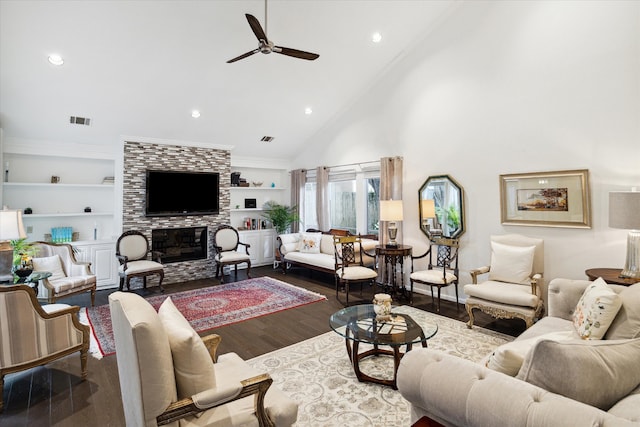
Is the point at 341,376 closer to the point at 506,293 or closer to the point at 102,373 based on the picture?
the point at 506,293

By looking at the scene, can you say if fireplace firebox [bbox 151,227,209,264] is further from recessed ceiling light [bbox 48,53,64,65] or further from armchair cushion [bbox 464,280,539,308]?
armchair cushion [bbox 464,280,539,308]

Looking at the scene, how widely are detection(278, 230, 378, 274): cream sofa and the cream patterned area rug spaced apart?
2181 mm

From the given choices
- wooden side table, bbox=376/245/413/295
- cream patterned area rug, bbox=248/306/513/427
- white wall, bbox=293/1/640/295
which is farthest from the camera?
wooden side table, bbox=376/245/413/295

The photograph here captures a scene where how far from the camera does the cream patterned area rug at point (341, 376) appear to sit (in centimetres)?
231

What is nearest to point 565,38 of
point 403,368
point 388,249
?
point 388,249

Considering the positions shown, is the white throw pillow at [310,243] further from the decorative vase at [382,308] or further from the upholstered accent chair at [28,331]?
the upholstered accent chair at [28,331]

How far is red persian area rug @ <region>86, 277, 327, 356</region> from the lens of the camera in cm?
403

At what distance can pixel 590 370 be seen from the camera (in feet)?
4.16

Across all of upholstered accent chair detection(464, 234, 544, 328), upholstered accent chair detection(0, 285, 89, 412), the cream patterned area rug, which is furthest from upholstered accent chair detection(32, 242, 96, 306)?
upholstered accent chair detection(464, 234, 544, 328)

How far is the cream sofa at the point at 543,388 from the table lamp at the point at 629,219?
2177mm

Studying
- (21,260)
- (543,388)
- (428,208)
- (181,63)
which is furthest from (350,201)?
(543,388)

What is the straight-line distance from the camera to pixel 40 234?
5.46 metres

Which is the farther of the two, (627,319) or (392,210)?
(392,210)

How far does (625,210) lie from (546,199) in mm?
1068
